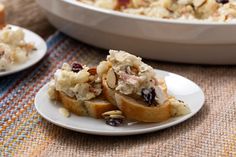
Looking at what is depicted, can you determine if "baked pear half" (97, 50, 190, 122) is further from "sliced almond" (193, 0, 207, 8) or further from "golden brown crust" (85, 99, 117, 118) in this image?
"sliced almond" (193, 0, 207, 8)

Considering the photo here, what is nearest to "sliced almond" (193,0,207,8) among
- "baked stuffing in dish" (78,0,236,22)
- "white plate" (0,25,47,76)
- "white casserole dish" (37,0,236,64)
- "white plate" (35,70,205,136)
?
"baked stuffing in dish" (78,0,236,22)

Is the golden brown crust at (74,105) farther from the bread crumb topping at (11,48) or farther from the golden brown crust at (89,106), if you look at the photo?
the bread crumb topping at (11,48)

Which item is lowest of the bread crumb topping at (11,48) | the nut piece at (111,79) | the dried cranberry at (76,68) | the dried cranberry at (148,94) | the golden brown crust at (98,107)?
the bread crumb topping at (11,48)

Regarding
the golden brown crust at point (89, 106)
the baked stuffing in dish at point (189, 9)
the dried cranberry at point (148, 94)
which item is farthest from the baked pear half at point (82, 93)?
the baked stuffing in dish at point (189, 9)

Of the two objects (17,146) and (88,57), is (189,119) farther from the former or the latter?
(88,57)

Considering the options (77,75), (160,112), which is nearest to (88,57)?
(77,75)

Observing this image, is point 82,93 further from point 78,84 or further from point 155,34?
point 155,34

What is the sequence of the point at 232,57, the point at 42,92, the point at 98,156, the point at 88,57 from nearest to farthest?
the point at 98,156
the point at 42,92
the point at 232,57
the point at 88,57
